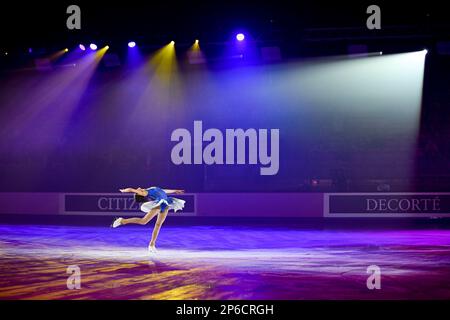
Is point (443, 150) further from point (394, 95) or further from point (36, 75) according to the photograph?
point (36, 75)

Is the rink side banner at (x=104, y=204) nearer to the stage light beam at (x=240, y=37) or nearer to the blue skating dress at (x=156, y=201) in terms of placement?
the stage light beam at (x=240, y=37)

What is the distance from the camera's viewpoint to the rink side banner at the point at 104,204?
1267 cm

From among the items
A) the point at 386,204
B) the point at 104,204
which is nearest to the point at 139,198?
the point at 104,204

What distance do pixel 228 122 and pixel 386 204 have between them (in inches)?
185

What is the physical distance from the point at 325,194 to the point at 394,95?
331 cm

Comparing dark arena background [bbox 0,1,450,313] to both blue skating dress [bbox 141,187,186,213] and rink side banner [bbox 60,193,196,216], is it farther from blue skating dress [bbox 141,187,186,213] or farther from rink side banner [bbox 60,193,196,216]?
blue skating dress [bbox 141,187,186,213]

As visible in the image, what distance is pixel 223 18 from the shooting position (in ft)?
29.9

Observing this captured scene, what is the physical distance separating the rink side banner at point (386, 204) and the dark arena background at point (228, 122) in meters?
0.04

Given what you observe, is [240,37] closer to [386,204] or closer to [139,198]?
[139,198]

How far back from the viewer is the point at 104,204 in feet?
42.3

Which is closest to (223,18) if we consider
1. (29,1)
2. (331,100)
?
(29,1)

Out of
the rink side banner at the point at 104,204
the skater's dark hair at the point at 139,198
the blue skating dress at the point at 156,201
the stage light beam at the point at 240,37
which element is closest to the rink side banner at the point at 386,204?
the rink side banner at the point at 104,204

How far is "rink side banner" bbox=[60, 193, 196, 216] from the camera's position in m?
12.7

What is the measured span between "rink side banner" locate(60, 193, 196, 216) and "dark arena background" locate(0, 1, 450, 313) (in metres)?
0.04
